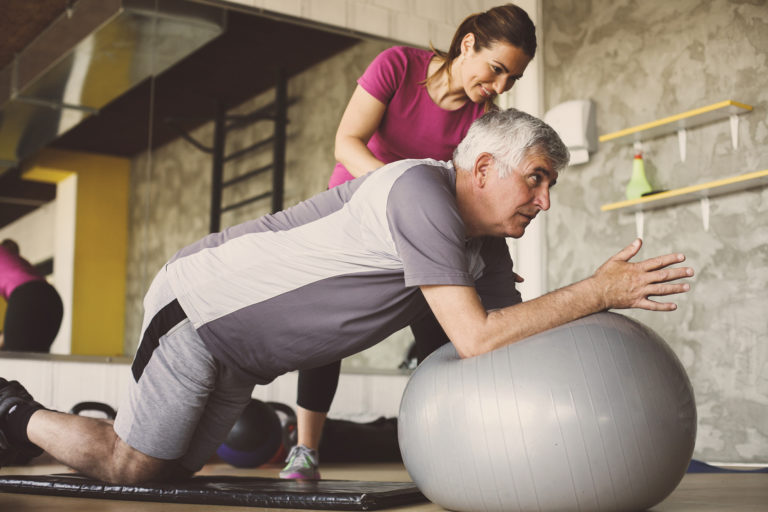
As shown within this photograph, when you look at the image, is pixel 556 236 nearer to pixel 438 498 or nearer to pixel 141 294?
pixel 141 294

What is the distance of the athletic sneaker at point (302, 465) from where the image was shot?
245 cm

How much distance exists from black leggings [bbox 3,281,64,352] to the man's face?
2.60 m

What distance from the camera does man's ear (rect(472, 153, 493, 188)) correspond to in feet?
5.57

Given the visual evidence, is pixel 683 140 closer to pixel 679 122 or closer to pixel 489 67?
pixel 679 122

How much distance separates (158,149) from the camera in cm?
400

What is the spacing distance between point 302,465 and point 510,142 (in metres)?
1.28

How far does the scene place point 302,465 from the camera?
2.46 meters

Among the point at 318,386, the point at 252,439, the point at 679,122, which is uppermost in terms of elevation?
the point at 679,122

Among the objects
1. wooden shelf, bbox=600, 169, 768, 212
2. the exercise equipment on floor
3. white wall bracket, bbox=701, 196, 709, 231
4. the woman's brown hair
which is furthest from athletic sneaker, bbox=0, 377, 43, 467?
white wall bracket, bbox=701, 196, 709, 231

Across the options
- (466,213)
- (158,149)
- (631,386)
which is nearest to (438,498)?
(631,386)

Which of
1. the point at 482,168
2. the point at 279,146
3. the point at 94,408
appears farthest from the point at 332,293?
the point at 279,146

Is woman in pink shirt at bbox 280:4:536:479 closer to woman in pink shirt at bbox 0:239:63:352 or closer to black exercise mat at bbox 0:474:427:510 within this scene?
black exercise mat at bbox 0:474:427:510

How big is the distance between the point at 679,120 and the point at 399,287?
2.70 meters

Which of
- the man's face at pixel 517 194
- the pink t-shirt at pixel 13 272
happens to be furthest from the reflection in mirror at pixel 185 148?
the man's face at pixel 517 194
